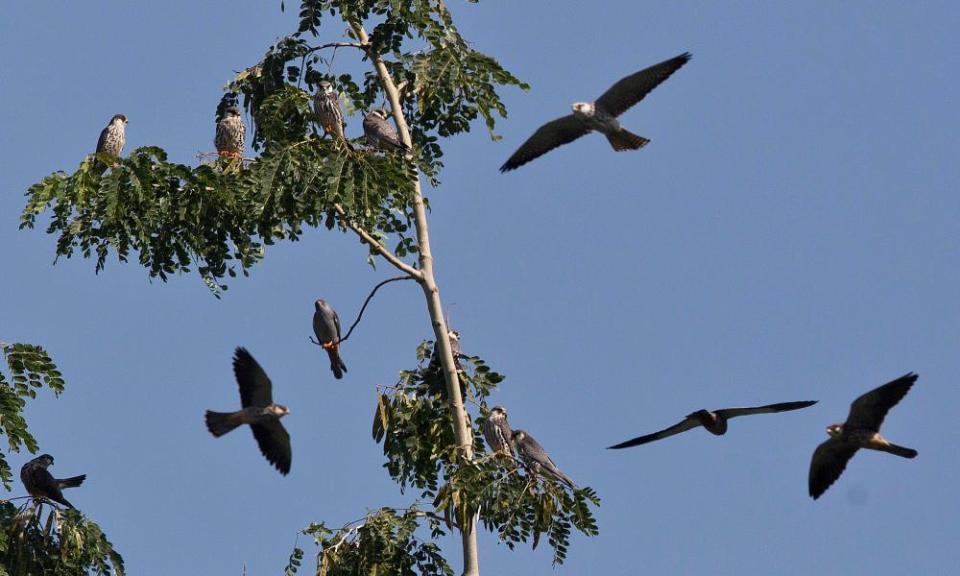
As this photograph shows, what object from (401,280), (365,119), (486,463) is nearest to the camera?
(486,463)

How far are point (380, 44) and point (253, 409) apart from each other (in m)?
2.77

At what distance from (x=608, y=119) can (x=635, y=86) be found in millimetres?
397

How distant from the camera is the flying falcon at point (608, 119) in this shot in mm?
12180

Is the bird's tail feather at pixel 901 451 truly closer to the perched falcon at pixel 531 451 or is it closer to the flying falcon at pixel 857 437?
the flying falcon at pixel 857 437

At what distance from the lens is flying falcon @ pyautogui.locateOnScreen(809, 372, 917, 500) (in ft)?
35.8

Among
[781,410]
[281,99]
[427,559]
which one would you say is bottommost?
[427,559]

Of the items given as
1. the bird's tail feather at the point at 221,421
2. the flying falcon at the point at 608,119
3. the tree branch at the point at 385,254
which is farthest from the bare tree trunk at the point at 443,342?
the flying falcon at the point at 608,119

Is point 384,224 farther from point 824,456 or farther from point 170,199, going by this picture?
point 824,456

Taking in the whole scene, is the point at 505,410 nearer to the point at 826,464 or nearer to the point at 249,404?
the point at 249,404

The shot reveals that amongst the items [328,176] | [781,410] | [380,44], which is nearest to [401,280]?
[328,176]

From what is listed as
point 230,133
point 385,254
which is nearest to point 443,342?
point 385,254

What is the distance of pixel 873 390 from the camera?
434 inches

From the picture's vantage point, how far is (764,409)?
1073 centimetres

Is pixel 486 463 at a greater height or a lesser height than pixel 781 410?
lesser
